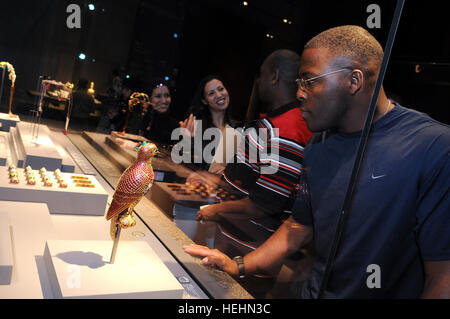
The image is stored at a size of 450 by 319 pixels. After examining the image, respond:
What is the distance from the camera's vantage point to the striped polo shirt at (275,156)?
1.33m

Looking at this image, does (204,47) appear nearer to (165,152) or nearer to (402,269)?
(165,152)

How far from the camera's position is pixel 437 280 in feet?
3.01

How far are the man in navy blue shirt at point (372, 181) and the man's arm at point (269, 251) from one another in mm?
104

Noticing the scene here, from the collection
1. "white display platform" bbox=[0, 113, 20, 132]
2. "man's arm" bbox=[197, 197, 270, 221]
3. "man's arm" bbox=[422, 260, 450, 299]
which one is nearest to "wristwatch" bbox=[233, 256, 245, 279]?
"man's arm" bbox=[197, 197, 270, 221]

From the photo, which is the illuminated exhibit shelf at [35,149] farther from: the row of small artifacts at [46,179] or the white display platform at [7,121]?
the row of small artifacts at [46,179]

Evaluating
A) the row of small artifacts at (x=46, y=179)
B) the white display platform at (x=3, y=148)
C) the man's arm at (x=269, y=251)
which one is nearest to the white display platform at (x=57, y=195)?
the row of small artifacts at (x=46, y=179)

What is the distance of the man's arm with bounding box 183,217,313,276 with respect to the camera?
1.27 meters

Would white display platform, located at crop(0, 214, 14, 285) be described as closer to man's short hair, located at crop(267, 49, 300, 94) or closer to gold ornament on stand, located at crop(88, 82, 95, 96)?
Result: man's short hair, located at crop(267, 49, 300, 94)

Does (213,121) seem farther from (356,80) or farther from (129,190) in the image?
(356,80)

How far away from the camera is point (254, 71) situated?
154 centimetres

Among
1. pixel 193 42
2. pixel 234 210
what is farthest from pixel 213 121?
pixel 234 210

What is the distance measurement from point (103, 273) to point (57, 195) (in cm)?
82

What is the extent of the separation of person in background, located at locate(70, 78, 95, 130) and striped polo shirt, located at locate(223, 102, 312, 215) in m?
1.41
